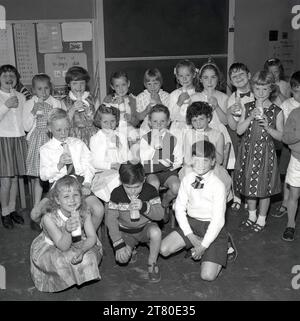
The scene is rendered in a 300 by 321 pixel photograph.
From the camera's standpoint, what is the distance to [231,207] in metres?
4.12

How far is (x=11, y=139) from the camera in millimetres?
3771

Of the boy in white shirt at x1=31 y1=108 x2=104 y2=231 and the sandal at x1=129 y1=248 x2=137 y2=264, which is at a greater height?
the boy in white shirt at x1=31 y1=108 x2=104 y2=231

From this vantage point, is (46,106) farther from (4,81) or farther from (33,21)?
(33,21)

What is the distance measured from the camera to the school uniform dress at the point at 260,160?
3459 mm

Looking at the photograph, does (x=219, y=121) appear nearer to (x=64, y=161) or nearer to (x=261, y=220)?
(x=261, y=220)

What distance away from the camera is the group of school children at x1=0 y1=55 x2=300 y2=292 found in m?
2.87

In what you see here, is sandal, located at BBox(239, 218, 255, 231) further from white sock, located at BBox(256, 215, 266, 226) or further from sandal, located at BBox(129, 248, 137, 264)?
sandal, located at BBox(129, 248, 137, 264)

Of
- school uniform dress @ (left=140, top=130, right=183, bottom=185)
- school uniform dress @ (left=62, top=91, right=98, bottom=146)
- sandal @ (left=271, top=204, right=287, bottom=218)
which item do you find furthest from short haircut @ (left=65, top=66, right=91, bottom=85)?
sandal @ (left=271, top=204, right=287, bottom=218)

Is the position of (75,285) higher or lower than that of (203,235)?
lower

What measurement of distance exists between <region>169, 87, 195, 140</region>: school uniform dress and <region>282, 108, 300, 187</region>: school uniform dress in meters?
0.82

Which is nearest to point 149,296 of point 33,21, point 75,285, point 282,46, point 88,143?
point 75,285

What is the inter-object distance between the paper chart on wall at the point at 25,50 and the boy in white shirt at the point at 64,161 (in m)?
1.60

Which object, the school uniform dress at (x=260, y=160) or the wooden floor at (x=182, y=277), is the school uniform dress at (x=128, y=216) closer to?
the wooden floor at (x=182, y=277)

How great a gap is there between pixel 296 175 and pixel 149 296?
1454 mm
